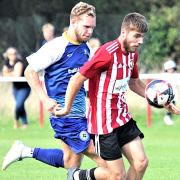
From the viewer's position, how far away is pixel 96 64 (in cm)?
834

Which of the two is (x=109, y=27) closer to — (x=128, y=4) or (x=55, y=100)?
(x=128, y=4)

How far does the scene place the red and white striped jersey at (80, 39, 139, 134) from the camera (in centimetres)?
848

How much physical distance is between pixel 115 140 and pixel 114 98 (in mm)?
422

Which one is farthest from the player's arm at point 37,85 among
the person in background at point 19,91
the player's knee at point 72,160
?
the person in background at point 19,91

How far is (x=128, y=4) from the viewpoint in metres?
37.9

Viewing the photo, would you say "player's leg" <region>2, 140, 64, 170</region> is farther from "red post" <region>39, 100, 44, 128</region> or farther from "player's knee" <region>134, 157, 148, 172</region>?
"red post" <region>39, 100, 44, 128</region>

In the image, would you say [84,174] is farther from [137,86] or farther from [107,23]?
[107,23]

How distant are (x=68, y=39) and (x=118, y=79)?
791 mm

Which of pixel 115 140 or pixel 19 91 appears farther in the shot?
pixel 19 91

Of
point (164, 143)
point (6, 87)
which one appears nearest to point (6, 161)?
point (164, 143)

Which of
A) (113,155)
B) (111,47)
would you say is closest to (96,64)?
(111,47)

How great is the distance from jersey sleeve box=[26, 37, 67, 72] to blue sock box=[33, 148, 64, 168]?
1269mm

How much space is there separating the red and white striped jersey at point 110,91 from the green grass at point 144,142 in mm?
2446

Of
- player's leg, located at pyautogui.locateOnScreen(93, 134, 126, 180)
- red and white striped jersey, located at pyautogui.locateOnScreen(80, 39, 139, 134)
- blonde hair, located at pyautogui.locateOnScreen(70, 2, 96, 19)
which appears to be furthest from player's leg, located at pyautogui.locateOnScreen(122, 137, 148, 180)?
blonde hair, located at pyautogui.locateOnScreen(70, 2, 96, 19)
